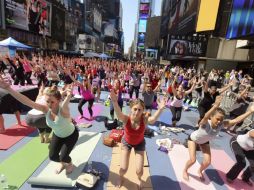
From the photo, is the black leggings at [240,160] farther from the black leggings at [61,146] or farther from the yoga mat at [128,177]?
the black leggings at [61,146]

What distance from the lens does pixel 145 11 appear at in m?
200

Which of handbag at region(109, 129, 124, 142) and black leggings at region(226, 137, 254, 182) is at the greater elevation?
black leggings at region(226, 137, 254, 182)

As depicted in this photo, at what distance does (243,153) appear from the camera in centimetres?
502

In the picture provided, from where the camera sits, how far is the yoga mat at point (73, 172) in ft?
14.9

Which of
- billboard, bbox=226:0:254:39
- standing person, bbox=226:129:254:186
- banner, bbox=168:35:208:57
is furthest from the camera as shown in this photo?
banner, bbox=168:35:208:57

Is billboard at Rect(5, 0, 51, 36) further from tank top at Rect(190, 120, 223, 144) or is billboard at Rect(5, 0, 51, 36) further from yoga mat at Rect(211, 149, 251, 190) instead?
tank top at Rect(190, 120, 223, 144)

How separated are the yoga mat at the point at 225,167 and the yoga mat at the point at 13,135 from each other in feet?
18.1

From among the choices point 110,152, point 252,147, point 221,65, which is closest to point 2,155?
point 110,152

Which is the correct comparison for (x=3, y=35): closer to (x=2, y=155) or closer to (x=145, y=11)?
(x=2, y=155)

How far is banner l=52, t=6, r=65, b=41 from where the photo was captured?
56.6 meters

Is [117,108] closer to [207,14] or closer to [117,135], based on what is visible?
[117,135]

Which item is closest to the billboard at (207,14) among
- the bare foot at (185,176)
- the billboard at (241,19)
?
the billboard at (241,19)

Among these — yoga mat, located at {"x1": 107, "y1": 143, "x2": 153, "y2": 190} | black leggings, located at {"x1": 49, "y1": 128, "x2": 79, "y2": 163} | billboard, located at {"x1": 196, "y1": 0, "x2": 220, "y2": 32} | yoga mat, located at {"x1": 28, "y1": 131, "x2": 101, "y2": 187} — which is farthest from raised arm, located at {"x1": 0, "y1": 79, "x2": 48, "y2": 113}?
billboard, located at {"x1": 196, "y1": 0, "x2": 220, "y2": 32}

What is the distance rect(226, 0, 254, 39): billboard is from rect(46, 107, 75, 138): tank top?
1923cm
